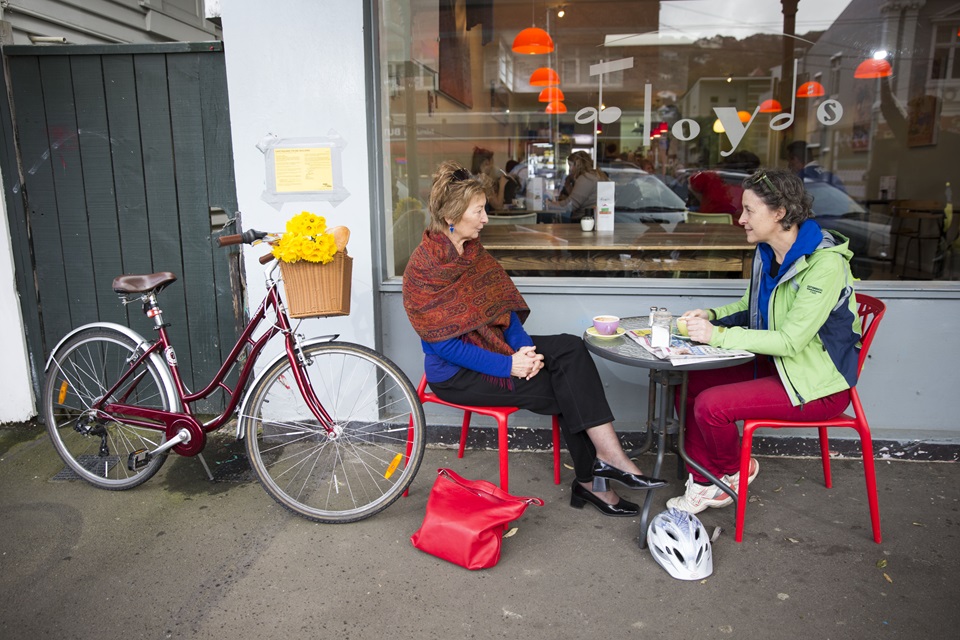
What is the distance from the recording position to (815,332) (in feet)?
7.86

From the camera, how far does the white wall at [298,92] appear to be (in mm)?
3188

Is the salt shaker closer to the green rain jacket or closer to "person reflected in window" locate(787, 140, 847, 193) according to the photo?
the green rain jacket

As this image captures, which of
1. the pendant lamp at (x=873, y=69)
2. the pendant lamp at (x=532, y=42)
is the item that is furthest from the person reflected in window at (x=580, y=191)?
the pendant lamp at (x=873, y=69)

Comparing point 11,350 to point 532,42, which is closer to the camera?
point 11,350

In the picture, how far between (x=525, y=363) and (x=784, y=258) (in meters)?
1.03

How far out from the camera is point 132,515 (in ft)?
9.48

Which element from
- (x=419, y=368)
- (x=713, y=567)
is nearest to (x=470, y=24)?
(x=419, y=368)

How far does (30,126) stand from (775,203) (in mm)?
3678

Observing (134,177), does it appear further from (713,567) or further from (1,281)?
(713,567)

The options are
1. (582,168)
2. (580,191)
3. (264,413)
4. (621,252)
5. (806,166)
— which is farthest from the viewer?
(806,166)

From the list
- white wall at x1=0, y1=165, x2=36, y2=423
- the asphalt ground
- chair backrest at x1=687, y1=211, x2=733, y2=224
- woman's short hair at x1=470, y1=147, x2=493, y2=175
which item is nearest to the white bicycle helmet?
the asphalt ground

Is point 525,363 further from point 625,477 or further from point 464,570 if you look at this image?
point 464,570

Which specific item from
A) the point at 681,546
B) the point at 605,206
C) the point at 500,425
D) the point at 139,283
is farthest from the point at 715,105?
the point at 139,283

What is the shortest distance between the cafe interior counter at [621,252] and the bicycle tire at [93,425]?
194 cm
